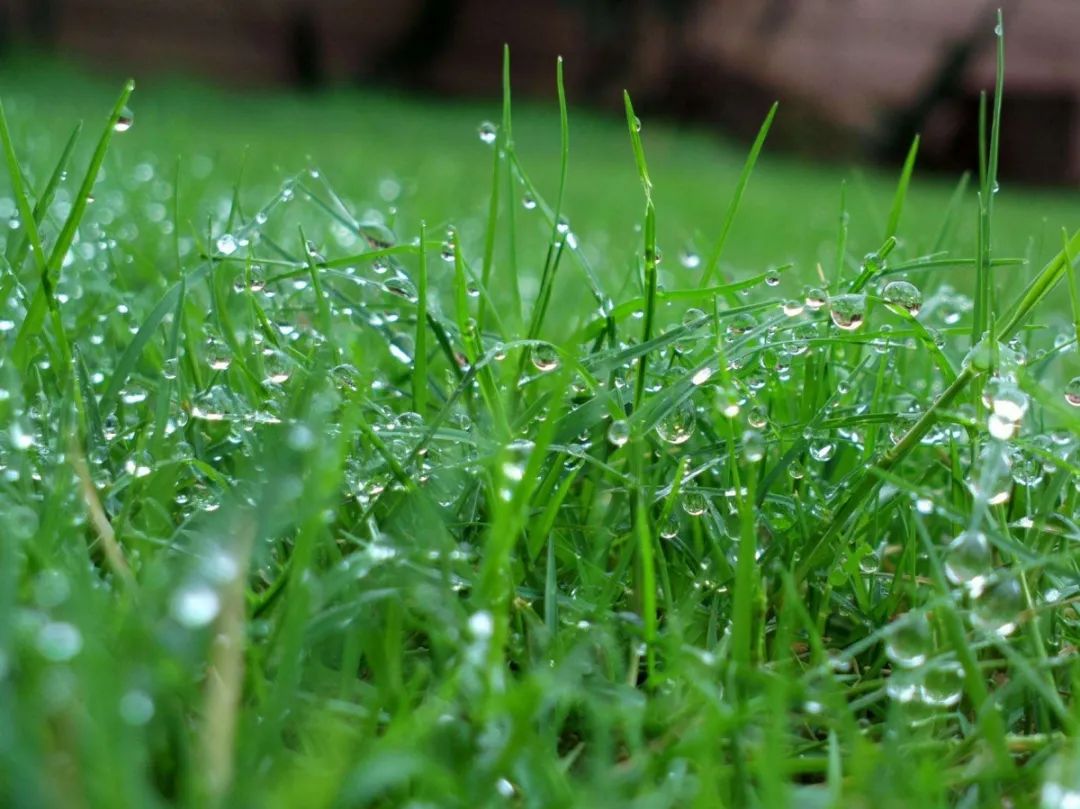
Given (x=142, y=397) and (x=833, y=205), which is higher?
(x=142, y=397)

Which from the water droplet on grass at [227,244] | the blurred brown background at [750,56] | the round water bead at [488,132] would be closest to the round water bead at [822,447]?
the round water bead at [488,132]

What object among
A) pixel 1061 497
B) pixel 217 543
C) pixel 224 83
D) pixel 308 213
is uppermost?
pixel 217 543

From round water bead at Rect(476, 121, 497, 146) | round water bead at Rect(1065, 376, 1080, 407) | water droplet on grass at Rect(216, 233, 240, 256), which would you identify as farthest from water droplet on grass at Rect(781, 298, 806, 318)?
water droplet on grass at Rect(216, 233, 240, 256)

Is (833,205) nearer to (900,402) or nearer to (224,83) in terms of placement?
(900,402)

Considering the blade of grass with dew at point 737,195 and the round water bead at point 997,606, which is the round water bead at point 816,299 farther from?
the round water bead at point 997,606

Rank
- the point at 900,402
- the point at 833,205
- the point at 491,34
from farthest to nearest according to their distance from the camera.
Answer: the point at 491,34 < the point at 833,205 < the point at 900,402

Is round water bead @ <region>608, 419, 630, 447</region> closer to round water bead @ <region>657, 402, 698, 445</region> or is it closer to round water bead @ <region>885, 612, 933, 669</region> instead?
round water bead @ <region>657, 402, 698, 445</region>

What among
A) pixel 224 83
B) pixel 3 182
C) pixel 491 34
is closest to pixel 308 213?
pixel 3 182

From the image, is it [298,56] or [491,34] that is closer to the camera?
[298,56]

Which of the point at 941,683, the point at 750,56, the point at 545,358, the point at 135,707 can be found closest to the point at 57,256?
the point at 545,358
